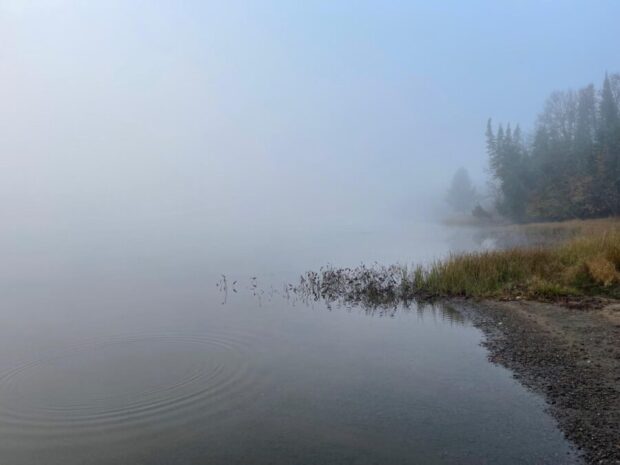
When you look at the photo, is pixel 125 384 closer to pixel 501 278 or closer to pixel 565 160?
pixel 501 278

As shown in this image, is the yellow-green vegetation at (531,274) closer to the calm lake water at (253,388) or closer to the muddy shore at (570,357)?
the muddy shore at (570,357)

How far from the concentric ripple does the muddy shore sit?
454cm

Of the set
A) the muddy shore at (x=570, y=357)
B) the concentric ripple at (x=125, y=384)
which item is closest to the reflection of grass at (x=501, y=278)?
the muddy shore at (x=570, y=357)

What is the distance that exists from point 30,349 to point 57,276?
1290cm

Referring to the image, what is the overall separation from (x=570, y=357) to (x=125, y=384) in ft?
24.7

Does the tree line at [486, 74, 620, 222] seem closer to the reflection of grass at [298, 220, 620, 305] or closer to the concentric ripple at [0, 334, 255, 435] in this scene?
the reflection of grass at [298, 220, 620, 305]

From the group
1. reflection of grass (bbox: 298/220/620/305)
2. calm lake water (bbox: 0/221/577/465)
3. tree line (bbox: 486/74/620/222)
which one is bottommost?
calm lake water (bbox: 0/221/577/465)

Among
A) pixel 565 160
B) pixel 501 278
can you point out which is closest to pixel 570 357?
pixel 501 278

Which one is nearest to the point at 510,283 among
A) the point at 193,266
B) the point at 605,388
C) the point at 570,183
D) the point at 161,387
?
the point at 605,388

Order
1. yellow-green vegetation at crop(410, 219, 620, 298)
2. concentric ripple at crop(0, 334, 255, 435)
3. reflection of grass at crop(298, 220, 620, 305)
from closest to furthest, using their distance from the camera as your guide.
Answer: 1. concentric ripple at crop(0, 334, 255, 435)
2. yellow-green vegetation at crop(410, 219, 620, 298)
3. reflection of grass at crop(298, 220, 620, 305)

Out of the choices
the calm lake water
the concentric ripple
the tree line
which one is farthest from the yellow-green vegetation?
the tree line

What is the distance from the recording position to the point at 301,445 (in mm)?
6219

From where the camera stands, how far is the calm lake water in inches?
242

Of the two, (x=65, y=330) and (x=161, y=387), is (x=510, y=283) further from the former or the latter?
(x=65, y=330)
